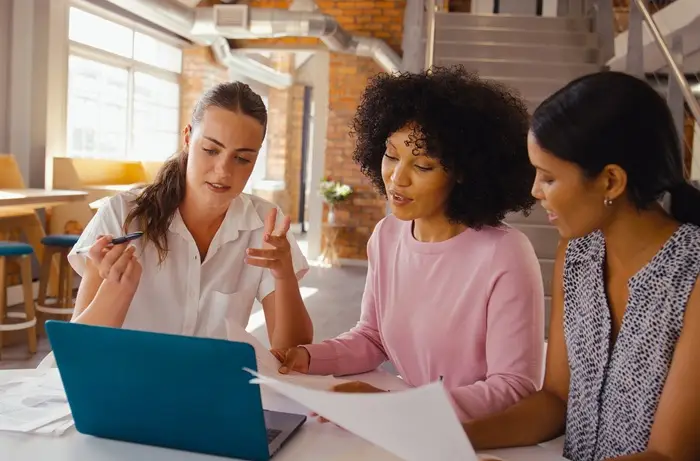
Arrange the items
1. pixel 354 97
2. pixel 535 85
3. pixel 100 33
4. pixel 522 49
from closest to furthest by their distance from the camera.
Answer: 1. pixel 535 85
2. pixel 522 49
3. pixel 100 33
4. pixel 354 97

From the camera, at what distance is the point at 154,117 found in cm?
883

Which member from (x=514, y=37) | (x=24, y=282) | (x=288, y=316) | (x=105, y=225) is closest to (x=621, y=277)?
(x=288, y=316)

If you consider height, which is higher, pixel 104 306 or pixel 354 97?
pixel 354 97

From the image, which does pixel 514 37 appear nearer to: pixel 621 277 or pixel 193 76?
pixel 193 76

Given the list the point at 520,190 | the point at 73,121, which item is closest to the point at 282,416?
the point at 520,190

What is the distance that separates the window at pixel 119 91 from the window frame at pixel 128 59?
0.03 ft

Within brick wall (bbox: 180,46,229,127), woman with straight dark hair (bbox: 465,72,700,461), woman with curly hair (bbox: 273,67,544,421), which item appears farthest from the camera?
brick wall (bbox: 180,46,229,127)

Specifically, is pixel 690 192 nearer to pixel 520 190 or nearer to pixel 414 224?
pixel 520 190

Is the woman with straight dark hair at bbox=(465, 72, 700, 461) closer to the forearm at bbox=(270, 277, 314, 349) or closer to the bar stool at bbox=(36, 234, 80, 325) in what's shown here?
the forearm at bbox=(270, 277, 314, 349)

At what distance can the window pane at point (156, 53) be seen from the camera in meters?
8.19

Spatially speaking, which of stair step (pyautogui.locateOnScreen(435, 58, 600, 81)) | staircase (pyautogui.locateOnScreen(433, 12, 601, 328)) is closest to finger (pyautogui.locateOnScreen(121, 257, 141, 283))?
staircase (pyautogui.locateOnScreen(433, 12, 601, 328))

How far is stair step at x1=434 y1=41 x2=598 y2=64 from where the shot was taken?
5938 mm

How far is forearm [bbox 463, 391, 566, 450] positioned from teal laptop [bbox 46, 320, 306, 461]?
30 cm

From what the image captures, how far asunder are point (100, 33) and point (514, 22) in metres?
4.25
